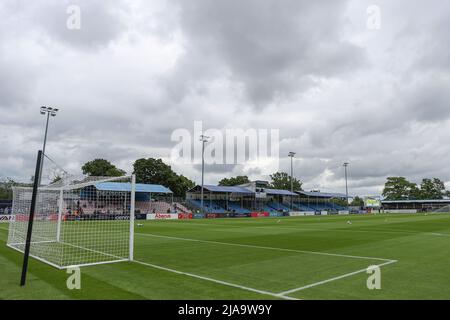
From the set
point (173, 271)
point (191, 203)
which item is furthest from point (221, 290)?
point (191, 203)

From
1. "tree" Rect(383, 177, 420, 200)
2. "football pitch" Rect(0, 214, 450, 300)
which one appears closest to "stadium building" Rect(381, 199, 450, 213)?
"tree" Rect(383, 177, 420, 200)

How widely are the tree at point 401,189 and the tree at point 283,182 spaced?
45.9 m

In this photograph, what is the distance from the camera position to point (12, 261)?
467 inches

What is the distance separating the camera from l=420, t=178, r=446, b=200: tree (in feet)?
503

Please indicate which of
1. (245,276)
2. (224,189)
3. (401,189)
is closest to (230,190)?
(224,189)

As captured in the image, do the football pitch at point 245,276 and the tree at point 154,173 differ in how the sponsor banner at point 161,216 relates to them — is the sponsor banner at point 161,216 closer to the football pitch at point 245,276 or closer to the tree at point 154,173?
the tree at point 154,173

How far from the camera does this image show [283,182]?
139m

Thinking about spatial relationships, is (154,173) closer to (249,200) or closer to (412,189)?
(249,200)

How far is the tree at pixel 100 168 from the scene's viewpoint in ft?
273

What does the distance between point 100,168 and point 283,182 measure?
253 ft
